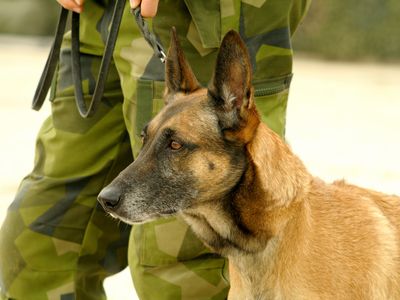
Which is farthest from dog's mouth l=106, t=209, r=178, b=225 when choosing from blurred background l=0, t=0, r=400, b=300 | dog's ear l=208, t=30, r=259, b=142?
blurred background l=0, t=0, r=400, b=300

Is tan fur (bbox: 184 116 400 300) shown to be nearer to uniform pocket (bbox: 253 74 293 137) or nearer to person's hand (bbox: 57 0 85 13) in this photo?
uniform pocket (bbox: 253 74 293 137)

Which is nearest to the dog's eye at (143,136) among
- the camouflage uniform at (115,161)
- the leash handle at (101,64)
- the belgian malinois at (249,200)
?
the belgian malinois at (249,200)

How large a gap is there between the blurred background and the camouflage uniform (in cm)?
144

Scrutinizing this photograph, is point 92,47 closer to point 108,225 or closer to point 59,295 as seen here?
point 108,225

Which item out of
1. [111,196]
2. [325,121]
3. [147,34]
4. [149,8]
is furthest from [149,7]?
[325,121]

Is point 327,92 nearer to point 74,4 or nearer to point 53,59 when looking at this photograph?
point 53,59

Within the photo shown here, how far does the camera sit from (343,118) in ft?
38.4

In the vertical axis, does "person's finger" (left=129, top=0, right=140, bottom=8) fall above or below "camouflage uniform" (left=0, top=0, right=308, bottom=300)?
above

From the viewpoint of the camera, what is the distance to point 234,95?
363cm

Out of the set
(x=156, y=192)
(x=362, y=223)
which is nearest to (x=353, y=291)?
(x=362, y=223)

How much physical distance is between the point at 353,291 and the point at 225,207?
0.58 metres

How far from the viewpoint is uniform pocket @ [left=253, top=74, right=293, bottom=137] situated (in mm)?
4020

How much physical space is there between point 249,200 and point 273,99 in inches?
22.7

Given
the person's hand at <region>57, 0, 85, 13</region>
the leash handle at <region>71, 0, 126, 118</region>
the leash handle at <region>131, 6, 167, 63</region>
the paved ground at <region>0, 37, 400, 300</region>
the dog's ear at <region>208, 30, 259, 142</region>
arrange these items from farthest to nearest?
the paved ground at <region>0, 37, 400, 300</region> → the person's hand at <region>57, 0, 85, 13</region> → the leash handle at <region>71, 0, 126, 118</region> → the leash handle at <region>131, 6, 167, 63</region> → the dog's ear at <region>208, 30, 259, 142</region>
